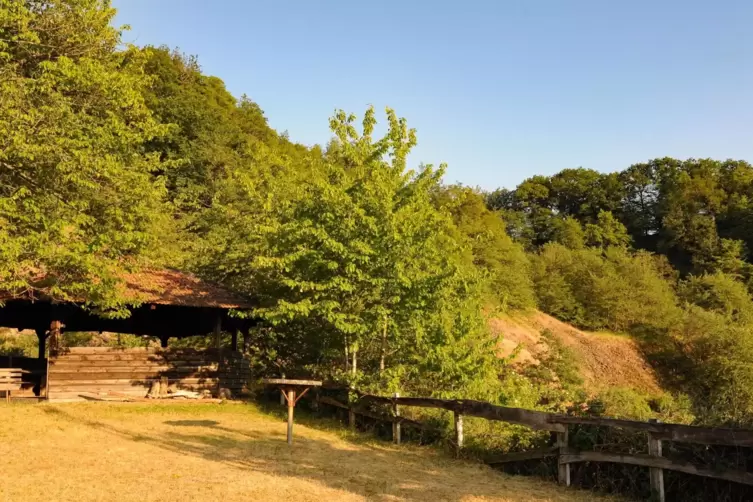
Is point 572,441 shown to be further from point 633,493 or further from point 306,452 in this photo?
point 306,452

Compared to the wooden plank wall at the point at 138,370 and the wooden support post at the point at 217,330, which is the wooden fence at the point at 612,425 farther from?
the wooden plank wall at the point at 138,370

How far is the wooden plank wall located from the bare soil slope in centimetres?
2022

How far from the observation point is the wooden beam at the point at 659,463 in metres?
6.51

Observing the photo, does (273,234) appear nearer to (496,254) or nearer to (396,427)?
(396,427)

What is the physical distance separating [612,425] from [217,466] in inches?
228

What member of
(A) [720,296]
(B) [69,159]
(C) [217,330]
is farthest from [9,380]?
(A) [720,296]

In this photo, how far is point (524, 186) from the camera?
88.9 m

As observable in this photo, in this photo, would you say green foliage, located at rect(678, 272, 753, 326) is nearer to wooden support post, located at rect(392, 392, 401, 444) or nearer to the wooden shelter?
the wooden shelter

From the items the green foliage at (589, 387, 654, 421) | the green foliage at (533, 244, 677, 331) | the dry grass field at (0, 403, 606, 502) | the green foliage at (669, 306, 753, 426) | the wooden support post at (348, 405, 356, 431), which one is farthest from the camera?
the green foliage at (533, 244, 677, 331)

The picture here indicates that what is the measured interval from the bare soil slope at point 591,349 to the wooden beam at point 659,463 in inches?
1028

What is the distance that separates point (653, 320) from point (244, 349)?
3549 centimetres

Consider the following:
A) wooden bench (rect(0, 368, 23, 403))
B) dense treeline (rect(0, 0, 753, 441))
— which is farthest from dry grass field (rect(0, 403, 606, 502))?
dense treeline (rect(0, 0, 753, 441))

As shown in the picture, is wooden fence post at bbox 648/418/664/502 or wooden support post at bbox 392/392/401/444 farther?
wooden support post at bbox 392/392/401/444

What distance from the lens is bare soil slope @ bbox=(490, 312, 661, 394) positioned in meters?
36.8
